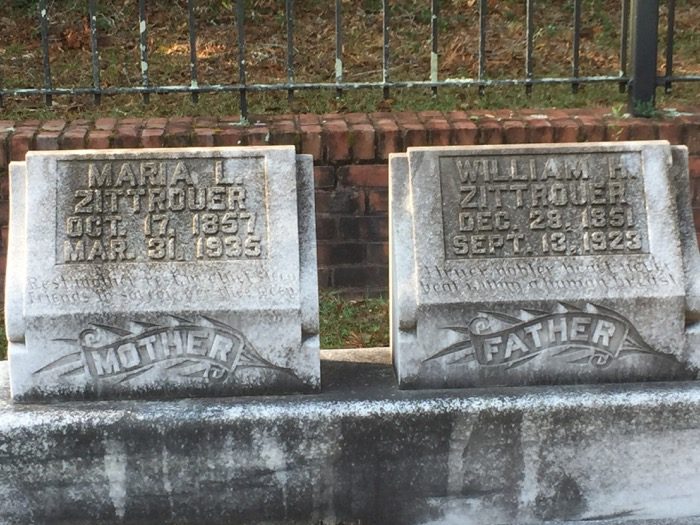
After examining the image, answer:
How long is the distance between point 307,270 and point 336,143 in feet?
4.56

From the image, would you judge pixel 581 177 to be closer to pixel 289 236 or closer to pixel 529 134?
pixel 289 236

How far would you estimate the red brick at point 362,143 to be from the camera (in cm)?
445

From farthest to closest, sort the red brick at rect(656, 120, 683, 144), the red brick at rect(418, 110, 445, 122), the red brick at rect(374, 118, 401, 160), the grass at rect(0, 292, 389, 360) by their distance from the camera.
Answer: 1. the red brick at rect(418, 110, 445, 122)
2. the red brick at rect(656, 120, 683, 144)
3. the red brick at rect(374, 118, 401, 160)
4. the grass at rect(0, 292, 389, 360)

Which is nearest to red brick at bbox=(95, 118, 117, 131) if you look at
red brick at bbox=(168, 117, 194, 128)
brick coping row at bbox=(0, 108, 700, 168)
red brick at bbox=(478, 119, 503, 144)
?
brick coping row at bbox=(0, 108, 700, 168)

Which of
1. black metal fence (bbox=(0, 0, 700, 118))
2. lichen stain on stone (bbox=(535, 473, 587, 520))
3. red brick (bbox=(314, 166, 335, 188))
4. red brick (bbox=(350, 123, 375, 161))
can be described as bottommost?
lichen stain on stone (bbox=(535, 473, 587, 520))

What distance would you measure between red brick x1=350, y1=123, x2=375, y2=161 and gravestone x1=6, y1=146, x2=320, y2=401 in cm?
123

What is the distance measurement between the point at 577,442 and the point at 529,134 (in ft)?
5.83

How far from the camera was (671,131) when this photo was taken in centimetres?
457

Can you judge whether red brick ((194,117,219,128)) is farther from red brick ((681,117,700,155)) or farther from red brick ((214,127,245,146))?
red brick ((681,117,700,155))

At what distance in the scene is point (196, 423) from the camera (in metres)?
3.03

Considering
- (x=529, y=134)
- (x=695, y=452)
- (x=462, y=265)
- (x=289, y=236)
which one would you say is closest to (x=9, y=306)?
(x=289, y=236)

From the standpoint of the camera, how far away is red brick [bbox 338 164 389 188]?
4.50 metres

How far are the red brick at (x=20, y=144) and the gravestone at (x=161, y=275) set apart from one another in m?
1.26

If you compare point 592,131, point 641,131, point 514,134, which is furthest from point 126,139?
point 641,131
